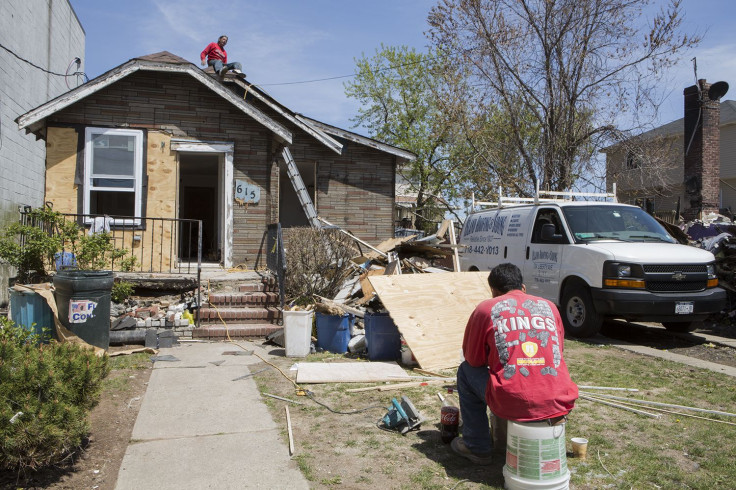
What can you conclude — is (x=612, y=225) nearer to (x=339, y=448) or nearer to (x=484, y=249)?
(x=484, y=249)

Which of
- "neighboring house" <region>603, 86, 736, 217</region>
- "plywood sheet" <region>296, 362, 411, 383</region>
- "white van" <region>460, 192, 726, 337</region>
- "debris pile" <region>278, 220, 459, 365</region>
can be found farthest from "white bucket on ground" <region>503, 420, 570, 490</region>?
"neighboring house" <region>603, 86, 736, 217</region>

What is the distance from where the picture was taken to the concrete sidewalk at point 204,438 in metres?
3.70

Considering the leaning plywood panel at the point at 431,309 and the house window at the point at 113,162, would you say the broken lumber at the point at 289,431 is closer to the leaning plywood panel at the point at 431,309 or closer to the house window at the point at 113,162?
the leaning plywood panel at the point at 431,309

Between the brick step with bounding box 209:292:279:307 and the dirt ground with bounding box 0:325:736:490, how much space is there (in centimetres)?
310

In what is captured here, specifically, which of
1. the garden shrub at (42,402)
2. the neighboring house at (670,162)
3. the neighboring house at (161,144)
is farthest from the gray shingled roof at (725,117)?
the garden shrub at (42,402)

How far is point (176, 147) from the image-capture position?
11.1 m

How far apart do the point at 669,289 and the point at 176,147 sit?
9131 mm

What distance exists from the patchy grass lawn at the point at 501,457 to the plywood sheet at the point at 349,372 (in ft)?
0.54

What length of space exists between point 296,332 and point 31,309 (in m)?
3.43

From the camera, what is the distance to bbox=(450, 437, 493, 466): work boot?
387cm

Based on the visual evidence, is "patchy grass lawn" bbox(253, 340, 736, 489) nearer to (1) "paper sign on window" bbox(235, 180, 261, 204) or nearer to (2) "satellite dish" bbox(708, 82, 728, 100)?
(1) "paper sign on window" bbox(235, 180, 261, 204)

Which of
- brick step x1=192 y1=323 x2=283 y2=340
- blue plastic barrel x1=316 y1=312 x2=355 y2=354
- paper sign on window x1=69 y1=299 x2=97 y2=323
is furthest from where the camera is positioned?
brick step x1=192 y1=323 x2=283 y2=340

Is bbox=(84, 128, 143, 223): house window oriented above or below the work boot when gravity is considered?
above

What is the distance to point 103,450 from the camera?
13.7 feet
